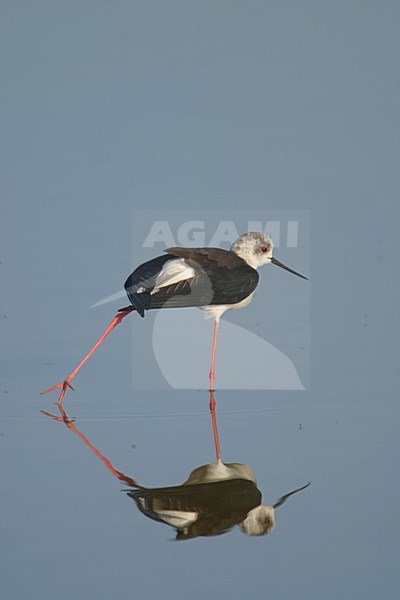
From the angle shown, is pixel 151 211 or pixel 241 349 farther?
pixel 151 211

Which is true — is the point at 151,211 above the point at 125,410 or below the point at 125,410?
above

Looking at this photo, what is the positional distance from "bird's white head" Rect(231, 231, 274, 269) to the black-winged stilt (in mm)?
176

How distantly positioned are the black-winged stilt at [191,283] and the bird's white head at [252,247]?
18cm

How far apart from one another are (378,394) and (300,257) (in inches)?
127

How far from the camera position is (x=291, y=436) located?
6.11 m

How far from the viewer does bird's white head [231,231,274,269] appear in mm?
8234

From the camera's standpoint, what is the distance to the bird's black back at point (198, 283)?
6.99 metres

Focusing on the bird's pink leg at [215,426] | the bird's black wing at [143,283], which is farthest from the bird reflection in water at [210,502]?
the bird's black wing at [143,283]

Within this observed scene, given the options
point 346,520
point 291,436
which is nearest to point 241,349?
point 291,436

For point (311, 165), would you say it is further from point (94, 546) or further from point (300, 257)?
point (94, 546)
